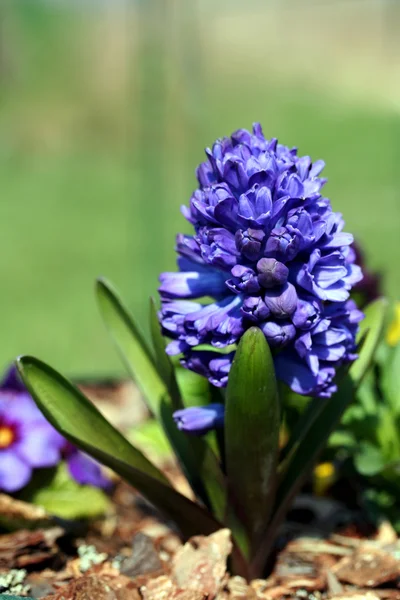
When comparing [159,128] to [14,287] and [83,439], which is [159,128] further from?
[83,439]

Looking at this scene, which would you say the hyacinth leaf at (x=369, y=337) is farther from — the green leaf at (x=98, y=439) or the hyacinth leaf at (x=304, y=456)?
the green leaf at (x=98, y=439)

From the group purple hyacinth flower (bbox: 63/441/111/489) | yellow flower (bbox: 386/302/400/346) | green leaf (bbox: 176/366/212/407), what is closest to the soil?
purple hyacinth flower (bbox: 63/441/111/489)

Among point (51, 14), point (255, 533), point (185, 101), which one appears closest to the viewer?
point (255, 533)

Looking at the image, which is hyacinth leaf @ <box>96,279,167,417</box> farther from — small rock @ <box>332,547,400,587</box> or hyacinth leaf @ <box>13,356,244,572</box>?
small rock @ <box>332,547,400,587</box>

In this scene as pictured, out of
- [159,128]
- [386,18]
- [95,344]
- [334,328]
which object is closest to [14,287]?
[95,344]

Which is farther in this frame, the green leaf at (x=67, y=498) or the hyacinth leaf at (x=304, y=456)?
the green leaf at (x=67, y=498)

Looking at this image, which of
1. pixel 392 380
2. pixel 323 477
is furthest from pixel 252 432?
pixel 323 477

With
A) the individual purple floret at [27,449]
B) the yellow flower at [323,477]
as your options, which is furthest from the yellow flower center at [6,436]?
the yellow flower at [323,477]
